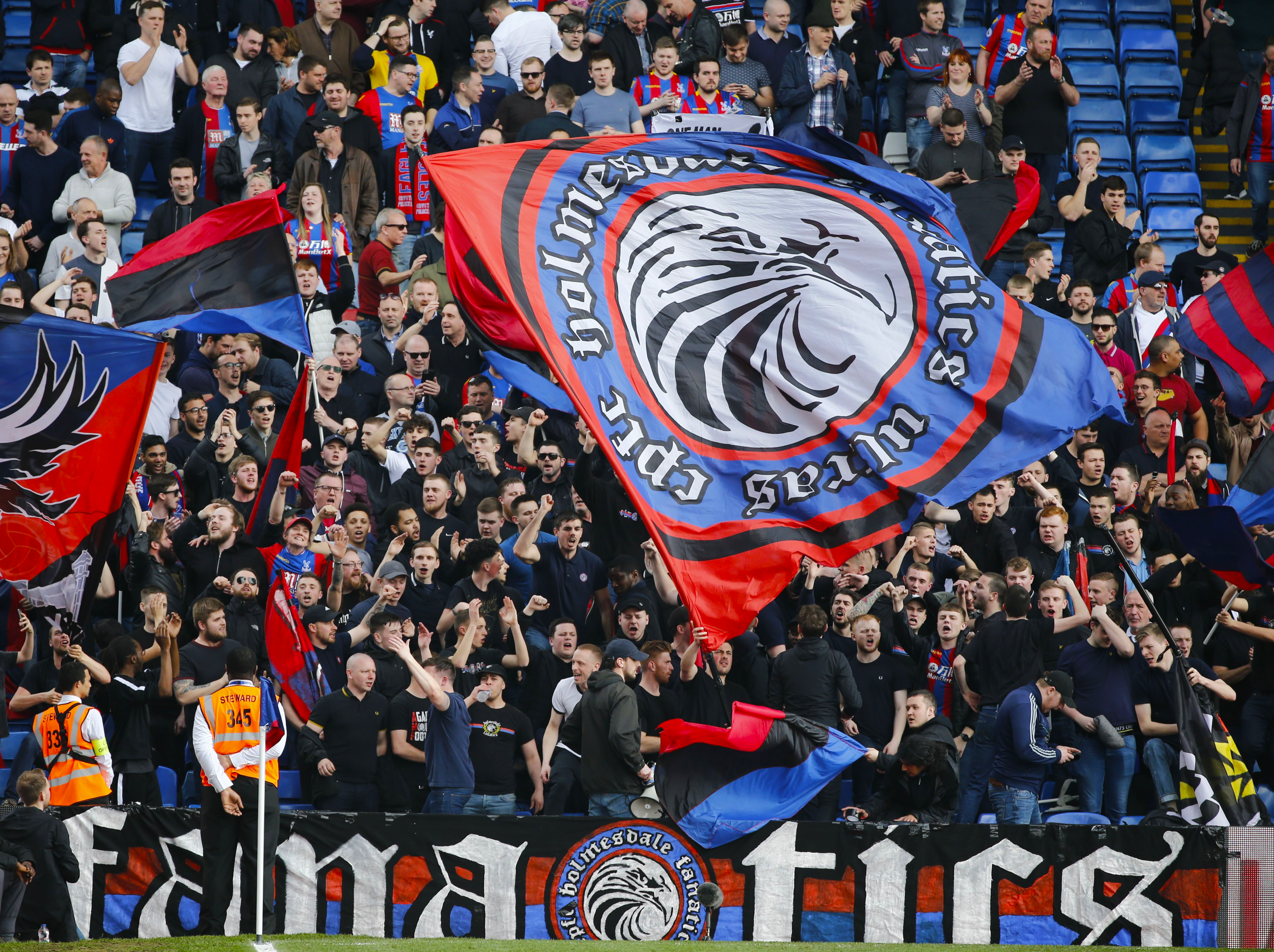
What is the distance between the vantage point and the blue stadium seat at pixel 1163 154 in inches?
881

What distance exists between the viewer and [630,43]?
67.6 ft

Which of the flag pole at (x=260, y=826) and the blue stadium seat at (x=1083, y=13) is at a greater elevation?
the blue stadium seat at (x=1083, y=13)

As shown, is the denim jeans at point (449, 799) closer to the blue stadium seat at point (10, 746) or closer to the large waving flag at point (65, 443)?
the large waving flag at point (65, 443)

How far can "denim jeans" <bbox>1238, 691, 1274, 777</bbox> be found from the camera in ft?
45.4

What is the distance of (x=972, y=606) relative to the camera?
1432 cm

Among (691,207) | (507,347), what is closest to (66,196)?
(507,347)

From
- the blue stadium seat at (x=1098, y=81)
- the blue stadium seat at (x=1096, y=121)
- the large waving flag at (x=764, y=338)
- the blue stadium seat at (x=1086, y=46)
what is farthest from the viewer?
the blue stadium seat at (x=1086, y=46)

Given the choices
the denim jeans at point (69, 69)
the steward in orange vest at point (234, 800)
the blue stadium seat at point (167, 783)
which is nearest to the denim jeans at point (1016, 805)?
the steward in orange vest at point (234, 800)

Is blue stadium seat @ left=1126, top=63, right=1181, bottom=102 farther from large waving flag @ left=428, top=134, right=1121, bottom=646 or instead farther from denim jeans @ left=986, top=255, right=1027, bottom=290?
large waving flag @ left=428, top=134, right=1121, bottom=646

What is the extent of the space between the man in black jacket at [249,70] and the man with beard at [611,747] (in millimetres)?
9366

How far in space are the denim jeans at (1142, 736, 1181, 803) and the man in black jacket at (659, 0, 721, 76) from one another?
9.70 m

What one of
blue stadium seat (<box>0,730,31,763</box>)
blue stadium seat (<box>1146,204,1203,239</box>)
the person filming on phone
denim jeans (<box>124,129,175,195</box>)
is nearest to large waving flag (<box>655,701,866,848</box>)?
blue stadium seat (<box>0,730,31,763</box>)

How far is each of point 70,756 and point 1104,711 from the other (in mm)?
7278

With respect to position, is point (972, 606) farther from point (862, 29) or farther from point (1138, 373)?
point (862, 29)
